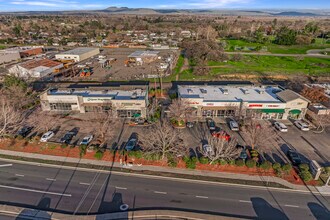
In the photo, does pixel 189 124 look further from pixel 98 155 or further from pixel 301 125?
pixel 301 125

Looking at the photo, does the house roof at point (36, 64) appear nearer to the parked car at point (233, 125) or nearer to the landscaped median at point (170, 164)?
the landscaped median at point (170, 164)

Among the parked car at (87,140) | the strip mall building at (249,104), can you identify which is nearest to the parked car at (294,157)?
the strip mall building at (249,104)

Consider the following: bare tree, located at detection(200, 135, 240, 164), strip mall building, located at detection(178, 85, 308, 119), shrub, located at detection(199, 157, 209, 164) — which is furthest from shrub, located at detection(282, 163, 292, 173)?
strip mall building, located at detection(178, 85, 308, 119)

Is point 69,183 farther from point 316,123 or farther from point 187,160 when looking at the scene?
point 316,123

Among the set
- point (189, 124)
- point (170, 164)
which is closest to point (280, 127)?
point (189, 124)

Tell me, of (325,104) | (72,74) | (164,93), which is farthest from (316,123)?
(72,74)

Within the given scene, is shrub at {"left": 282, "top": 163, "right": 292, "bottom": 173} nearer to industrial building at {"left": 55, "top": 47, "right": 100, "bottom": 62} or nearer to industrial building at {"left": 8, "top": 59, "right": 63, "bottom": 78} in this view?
industrial building at {"left": 8, "top": 59, "right": 63, "bottom": 78}
